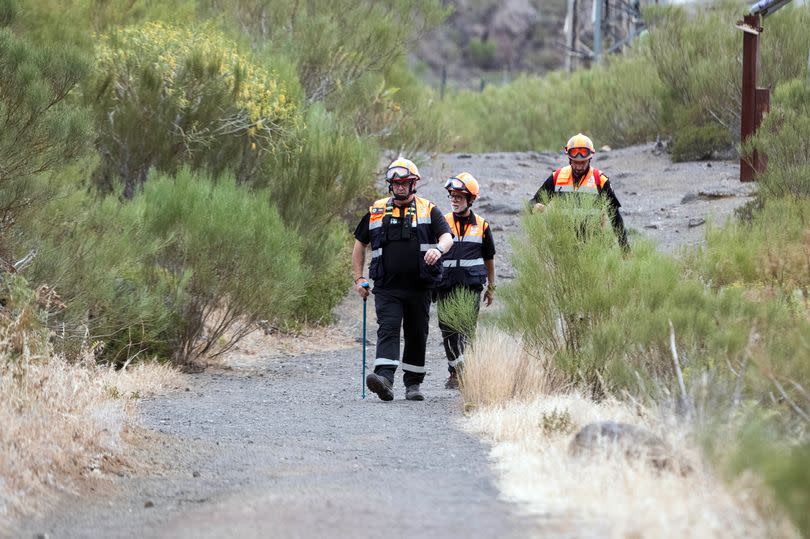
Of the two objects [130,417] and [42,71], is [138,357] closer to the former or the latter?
[42,71]

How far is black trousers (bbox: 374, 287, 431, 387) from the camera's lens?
11266 mm

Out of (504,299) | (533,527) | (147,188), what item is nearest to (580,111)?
(147,188)

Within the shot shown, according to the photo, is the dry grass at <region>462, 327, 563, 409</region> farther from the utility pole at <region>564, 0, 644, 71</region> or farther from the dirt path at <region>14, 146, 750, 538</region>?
the utility pole at <region>564, 0, 644, 71</region>

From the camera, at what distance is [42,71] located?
1165cm

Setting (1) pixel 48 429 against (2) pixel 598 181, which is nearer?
(1) pixel 48 429

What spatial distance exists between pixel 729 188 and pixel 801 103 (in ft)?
14.1

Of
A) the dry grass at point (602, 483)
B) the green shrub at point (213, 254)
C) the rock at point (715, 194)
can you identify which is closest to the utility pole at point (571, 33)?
the rock at point (715, 194)

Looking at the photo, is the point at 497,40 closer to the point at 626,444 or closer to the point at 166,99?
the point at 166,99

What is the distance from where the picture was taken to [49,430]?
7641 millimetres

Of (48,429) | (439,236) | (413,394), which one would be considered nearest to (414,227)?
(439,236)

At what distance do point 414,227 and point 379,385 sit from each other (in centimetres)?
135

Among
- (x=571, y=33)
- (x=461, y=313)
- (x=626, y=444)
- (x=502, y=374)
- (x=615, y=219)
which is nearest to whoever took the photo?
(x=626, y=444)

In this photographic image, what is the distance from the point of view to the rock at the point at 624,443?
21.5ft

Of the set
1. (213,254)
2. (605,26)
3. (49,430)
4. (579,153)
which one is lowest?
(49,430)
